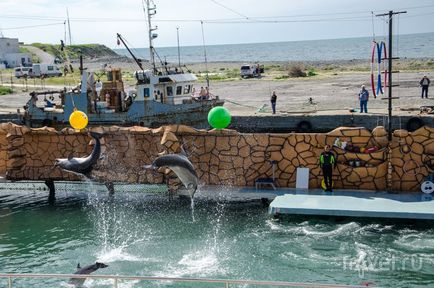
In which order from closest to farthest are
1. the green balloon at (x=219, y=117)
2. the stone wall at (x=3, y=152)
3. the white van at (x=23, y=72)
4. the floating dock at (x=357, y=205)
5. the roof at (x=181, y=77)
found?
the floating dock at (x=357, y=205)
the green balloon at (x=219, y=117)
the stone wall at (x=3, y=152)
the roof at (x=181, y=77)
the white van at (x=23, y=72)

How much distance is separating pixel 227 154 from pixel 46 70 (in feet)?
210

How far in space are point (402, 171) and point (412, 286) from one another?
5547 mm

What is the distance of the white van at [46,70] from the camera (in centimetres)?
7619

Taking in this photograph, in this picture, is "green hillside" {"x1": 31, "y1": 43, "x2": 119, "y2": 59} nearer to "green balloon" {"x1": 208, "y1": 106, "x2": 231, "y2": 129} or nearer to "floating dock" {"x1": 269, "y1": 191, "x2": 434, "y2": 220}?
"green balloon" {"x1": 208, "y1": 106, "x2": 231, "y2": 129}

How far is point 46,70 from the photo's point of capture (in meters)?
78.0

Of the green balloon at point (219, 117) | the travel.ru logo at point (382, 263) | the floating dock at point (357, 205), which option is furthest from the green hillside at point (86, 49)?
the travel.ru logo at point (382, 263)

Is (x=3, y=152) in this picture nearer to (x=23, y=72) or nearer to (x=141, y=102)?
(x=141, y=102)

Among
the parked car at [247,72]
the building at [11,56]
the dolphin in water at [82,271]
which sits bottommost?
the dolphin in water at [82,271]

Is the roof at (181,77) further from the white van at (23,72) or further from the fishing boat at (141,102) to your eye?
the white van at (23,72)

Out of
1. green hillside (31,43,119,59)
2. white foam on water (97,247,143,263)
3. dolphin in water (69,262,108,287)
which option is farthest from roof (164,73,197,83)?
green hillside (31,43,119,59)

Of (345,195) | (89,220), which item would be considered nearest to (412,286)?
(345,195)

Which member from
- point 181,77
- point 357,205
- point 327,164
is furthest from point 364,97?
point 357,205

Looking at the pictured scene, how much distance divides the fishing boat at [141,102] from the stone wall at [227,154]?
7.36 m

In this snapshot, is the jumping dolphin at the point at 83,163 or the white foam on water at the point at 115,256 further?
the jumping dolphin at the point at 83,163
